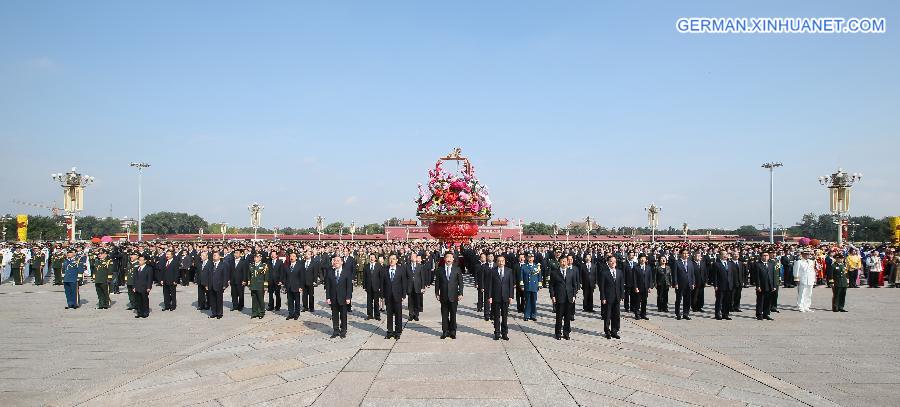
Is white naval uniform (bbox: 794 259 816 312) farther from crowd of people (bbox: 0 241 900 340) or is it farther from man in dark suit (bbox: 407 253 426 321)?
man in dark suit (bbox: 407 253 426 321)

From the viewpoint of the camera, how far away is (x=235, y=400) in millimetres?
6906

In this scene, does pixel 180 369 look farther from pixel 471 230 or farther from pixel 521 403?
pixel 471 230

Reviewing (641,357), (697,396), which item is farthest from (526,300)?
(697,396)

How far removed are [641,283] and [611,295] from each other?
3.02 metres

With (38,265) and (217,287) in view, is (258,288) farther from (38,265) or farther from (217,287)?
(38,265)

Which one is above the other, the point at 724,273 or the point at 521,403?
the point at 724,273

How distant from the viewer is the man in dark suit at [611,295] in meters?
11.0

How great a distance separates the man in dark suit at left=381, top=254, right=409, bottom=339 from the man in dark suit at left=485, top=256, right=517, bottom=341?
1.81m

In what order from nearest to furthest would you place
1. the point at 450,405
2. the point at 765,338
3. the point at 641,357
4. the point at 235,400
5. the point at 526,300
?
the point at 450,405
the point at 235,400
the point at 641,357
the point at 765,338
the point at 526,300

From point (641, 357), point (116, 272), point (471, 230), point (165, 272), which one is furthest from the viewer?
point (471, 230)

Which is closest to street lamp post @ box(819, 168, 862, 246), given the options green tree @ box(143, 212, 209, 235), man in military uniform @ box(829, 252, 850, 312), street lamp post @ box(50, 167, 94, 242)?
man in military uniform @ box(829, 252, 850, 312)

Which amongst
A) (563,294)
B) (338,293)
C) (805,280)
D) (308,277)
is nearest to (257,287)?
(308,277)

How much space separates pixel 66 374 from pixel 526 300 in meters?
9.52

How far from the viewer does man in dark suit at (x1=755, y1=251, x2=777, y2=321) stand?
13.5 meters
